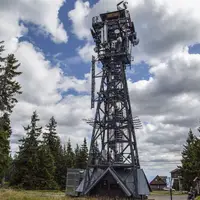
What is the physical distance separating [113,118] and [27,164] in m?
18.3

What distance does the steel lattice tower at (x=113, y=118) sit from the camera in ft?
89.0

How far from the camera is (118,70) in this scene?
32.5 meters

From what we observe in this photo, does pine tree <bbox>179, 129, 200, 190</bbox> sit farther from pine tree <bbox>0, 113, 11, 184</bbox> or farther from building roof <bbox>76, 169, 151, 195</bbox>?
pine tree <bbox>0, 113, 11, 184</bbox>

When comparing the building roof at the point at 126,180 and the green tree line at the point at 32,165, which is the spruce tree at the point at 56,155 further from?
the building roof at the point at 126,180

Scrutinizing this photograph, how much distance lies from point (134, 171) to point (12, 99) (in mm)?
15387

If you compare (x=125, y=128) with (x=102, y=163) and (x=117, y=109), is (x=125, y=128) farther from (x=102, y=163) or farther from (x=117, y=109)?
(x=102, y=163)

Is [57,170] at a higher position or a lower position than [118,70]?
lower

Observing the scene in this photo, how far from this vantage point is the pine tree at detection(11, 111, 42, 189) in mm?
39503

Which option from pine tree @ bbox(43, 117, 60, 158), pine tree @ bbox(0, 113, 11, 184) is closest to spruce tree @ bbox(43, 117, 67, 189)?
pine tree @ bbox(43, 117, 60, 158)

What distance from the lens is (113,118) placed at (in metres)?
30.2

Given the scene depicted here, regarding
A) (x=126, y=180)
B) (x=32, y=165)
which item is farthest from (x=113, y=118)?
(x=32, y=165)

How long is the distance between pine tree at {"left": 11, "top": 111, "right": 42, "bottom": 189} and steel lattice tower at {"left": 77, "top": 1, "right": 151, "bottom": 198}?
14.5 metres

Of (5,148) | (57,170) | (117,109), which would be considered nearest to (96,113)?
(117,109)

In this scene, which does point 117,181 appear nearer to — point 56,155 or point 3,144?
point 3,144
